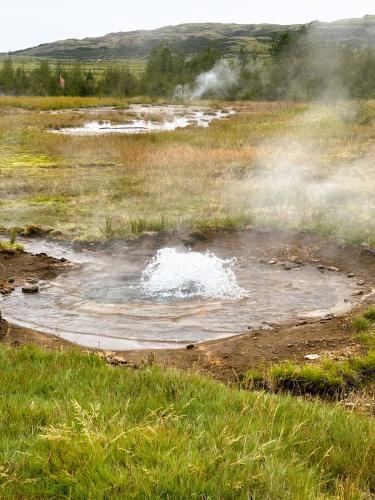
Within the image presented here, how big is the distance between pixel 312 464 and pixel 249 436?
1.59 ft

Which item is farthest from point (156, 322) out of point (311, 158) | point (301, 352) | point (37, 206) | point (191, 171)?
point (311, 158)

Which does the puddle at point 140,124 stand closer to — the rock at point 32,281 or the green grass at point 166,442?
the rock at point 32,281

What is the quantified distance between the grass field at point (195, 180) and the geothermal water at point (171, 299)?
205cm

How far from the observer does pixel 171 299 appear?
8.92 meters

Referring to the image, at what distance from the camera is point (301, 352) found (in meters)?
6.93

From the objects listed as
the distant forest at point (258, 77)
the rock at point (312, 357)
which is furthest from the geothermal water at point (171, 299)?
the distant forest at point (258, 77)

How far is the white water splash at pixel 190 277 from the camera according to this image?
29.9 ft

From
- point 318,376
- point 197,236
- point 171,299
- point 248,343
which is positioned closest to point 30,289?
point 171,299

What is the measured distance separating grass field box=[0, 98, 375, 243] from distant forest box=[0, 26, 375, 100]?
18094 millimetres

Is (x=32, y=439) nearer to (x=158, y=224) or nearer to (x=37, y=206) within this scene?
(x=158, y=224)

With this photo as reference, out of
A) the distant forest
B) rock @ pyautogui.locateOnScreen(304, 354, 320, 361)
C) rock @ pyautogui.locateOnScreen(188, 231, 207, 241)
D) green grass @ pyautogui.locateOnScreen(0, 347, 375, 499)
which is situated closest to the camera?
green grass @ pyautogui.locateOnScreen(0, 347, 375, 499)

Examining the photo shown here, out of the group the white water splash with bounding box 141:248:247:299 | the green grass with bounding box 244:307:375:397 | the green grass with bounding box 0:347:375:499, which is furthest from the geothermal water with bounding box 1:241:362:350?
the green grass with bounding box 0:347:375:499

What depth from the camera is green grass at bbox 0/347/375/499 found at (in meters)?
2.77

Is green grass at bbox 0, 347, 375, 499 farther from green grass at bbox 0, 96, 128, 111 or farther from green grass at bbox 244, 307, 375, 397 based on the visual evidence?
green grass at bbox 0, 96, 128, 111
